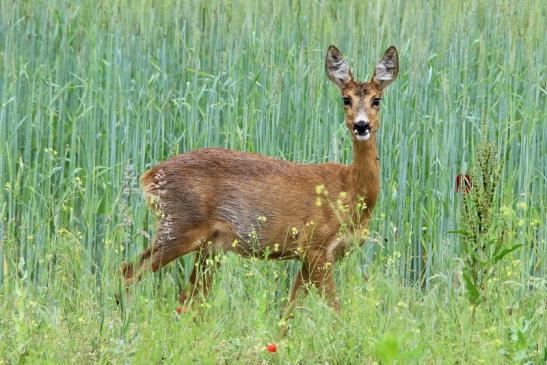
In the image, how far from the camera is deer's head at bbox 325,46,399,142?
20.9ft

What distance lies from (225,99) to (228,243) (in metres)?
1.30

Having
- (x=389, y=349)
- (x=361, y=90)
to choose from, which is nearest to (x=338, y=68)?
(x=361, y=90)

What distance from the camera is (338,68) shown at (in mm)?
6594

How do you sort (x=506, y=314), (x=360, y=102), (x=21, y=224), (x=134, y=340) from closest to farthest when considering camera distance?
(x=134, y=340), (x=506, y=314), (x=360, y=102), (x=21, y=224)

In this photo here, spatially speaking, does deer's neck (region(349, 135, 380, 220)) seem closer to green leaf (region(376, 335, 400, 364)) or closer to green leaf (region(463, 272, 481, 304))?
green leaf (region(463, 272, 481, 304))

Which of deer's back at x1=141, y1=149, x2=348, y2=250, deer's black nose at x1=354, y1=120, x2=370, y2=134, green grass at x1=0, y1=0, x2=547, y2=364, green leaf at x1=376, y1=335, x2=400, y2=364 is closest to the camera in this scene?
green leaf at x1=376, y1=335, x2=400, y2=364

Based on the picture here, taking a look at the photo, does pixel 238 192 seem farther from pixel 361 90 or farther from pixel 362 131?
pixel 361 90

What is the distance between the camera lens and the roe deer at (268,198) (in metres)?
6.37

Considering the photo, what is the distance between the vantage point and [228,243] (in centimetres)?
649

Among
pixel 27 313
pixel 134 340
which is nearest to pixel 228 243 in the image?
pixel 27 313

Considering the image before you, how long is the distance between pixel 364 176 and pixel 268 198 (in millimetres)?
547

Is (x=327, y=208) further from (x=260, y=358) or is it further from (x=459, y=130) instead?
(x=260, y=358)

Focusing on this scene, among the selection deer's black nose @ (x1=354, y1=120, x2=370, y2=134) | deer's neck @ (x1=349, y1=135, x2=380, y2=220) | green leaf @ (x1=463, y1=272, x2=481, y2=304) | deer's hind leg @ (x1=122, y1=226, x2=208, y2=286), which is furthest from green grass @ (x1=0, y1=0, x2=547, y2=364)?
green leaf @ (x1=463, y1=272, x2=481, y2=304)

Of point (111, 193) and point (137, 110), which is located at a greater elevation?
point (137, 110)
